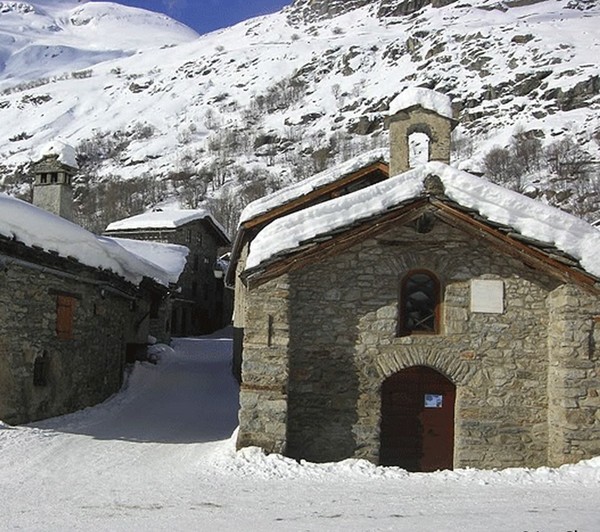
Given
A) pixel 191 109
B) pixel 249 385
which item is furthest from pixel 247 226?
pixel 191 109

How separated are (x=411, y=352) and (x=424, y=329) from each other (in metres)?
0.48

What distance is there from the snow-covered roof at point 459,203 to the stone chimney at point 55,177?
986cm

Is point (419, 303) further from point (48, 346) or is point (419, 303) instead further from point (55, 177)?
point (55, 177)

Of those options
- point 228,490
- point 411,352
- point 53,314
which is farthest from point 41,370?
point 411,352

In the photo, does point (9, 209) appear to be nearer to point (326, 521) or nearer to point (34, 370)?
point (34, 370)

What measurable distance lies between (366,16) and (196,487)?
5696 inches

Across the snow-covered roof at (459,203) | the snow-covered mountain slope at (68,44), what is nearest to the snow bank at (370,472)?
the snow-covered roof at (459,203)

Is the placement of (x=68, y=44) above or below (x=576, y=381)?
above

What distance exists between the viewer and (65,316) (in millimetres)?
13703

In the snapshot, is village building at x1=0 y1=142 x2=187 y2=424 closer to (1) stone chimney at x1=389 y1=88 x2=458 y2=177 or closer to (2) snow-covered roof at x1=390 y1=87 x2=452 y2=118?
(1) stone chimney at x1=389 y1=88 x2=458 y2=177

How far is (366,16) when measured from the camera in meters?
142

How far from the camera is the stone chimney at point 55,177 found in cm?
1833

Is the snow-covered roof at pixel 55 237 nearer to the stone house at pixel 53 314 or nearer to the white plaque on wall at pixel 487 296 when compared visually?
the stone house at pixel 53 314

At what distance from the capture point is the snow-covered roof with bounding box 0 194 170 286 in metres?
12.5
